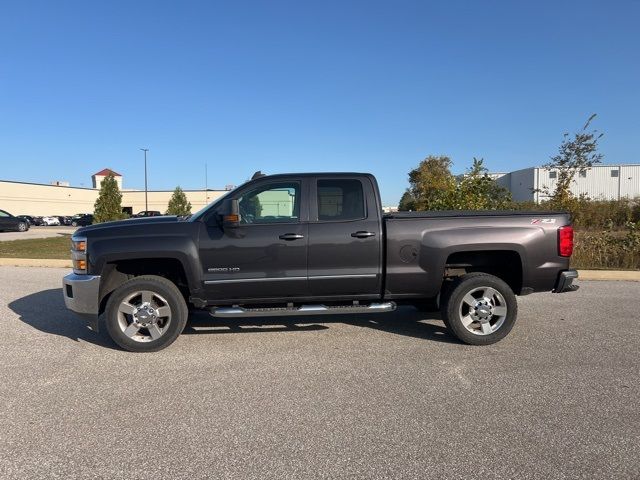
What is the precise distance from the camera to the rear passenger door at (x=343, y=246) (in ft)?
17.3

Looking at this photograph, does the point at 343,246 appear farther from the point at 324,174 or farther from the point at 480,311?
the point at 480,311

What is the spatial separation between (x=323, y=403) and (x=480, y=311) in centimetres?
247

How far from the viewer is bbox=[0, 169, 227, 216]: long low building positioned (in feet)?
195

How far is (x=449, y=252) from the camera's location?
5.30 metres

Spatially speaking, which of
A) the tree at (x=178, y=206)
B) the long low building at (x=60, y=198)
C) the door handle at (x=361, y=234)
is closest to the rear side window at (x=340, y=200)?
the door handle at (x=361, y=234)

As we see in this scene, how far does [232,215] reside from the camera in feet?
16.5

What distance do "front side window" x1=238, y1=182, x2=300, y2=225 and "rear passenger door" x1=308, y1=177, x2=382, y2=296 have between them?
213 mm

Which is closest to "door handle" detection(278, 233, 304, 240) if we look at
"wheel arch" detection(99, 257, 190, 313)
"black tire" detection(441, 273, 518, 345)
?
"wheel arch" detection(99, 257, 190, 313)

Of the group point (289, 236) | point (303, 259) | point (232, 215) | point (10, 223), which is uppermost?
point (10, 223)

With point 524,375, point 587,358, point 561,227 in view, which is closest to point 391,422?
point 524,375

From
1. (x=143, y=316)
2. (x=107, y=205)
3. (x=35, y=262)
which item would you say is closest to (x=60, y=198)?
(x=107, y=205)

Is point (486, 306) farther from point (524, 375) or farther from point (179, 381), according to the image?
point (179, 381)

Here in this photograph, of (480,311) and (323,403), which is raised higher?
(480,311)

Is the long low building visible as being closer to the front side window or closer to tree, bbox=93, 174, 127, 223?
tree, bbox=93, 174, 127, 223
